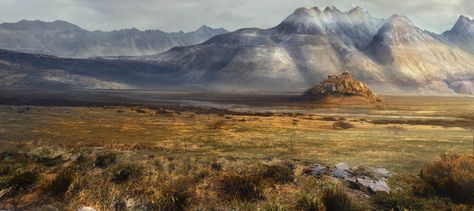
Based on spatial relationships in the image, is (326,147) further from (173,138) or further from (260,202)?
(260,202)

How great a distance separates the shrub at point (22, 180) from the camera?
19656 millimetres

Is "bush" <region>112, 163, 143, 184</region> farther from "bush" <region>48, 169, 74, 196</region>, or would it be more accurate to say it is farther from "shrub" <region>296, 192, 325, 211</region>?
"shrub" <region>296, 192, 325, 211</region>

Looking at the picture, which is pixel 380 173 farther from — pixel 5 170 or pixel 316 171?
pixel 5 170

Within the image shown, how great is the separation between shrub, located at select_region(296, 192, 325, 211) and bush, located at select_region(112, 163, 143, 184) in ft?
25.4

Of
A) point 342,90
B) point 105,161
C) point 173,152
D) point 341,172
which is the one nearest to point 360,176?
point 341,172

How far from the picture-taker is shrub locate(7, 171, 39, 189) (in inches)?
774

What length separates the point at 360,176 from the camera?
73.4 ft

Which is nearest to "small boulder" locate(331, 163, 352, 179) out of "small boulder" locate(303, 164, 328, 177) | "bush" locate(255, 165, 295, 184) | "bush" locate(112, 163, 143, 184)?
"small boulder" locate(303, 164, 328, 177)

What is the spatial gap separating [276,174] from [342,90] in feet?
462

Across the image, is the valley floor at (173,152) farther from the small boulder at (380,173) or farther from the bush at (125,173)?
the small boulder at (380,173)

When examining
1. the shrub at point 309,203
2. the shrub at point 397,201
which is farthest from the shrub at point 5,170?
the shrub at point 397,201

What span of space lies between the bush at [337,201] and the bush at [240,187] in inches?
107

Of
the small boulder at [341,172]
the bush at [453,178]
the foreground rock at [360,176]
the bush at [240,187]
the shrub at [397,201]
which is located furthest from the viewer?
the small boulder at [341,172]

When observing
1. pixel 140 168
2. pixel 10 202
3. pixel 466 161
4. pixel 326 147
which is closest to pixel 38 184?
pixel 10 202
